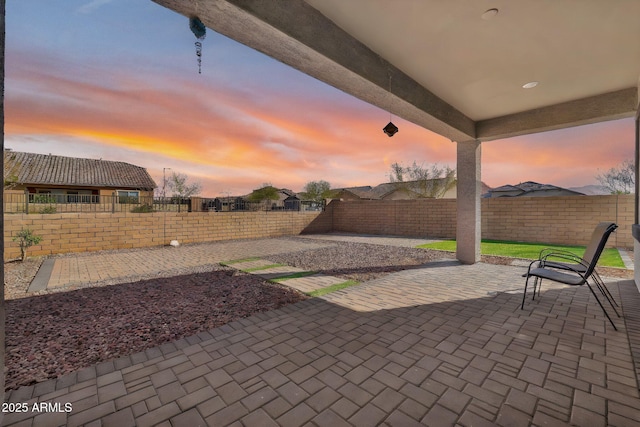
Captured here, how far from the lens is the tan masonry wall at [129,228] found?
289 inches

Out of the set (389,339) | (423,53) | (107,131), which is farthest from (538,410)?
(107,131)

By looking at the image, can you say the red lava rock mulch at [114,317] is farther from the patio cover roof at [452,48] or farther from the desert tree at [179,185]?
the desert tree at [179,185]

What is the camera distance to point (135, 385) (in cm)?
197

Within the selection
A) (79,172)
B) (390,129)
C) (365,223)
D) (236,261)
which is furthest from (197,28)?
(79,172)

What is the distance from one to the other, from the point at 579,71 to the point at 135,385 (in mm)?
6606

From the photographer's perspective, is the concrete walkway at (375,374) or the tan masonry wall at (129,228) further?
the tan masonry wall at (129,228)

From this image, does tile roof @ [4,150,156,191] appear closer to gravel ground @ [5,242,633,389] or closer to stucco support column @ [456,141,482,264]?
gravel ground @ [5,242,633,389]

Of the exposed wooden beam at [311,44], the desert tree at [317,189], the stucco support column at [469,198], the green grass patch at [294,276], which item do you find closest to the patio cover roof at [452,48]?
the exposed wooden beam at [311,44]

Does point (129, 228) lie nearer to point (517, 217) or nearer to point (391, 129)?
point (391, 129)

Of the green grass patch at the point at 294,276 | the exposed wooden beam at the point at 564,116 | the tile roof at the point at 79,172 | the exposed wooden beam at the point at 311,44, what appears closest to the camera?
the exposed wooden beam at the point at 311,44

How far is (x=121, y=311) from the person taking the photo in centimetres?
348

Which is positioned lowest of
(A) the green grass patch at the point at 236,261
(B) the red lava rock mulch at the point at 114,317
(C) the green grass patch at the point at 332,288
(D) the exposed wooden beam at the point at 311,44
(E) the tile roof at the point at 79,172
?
(B) the red lava rock mulch at the point at 114,317

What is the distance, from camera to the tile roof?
1920 centimetres

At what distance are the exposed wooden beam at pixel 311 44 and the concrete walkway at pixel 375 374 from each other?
119 inches
